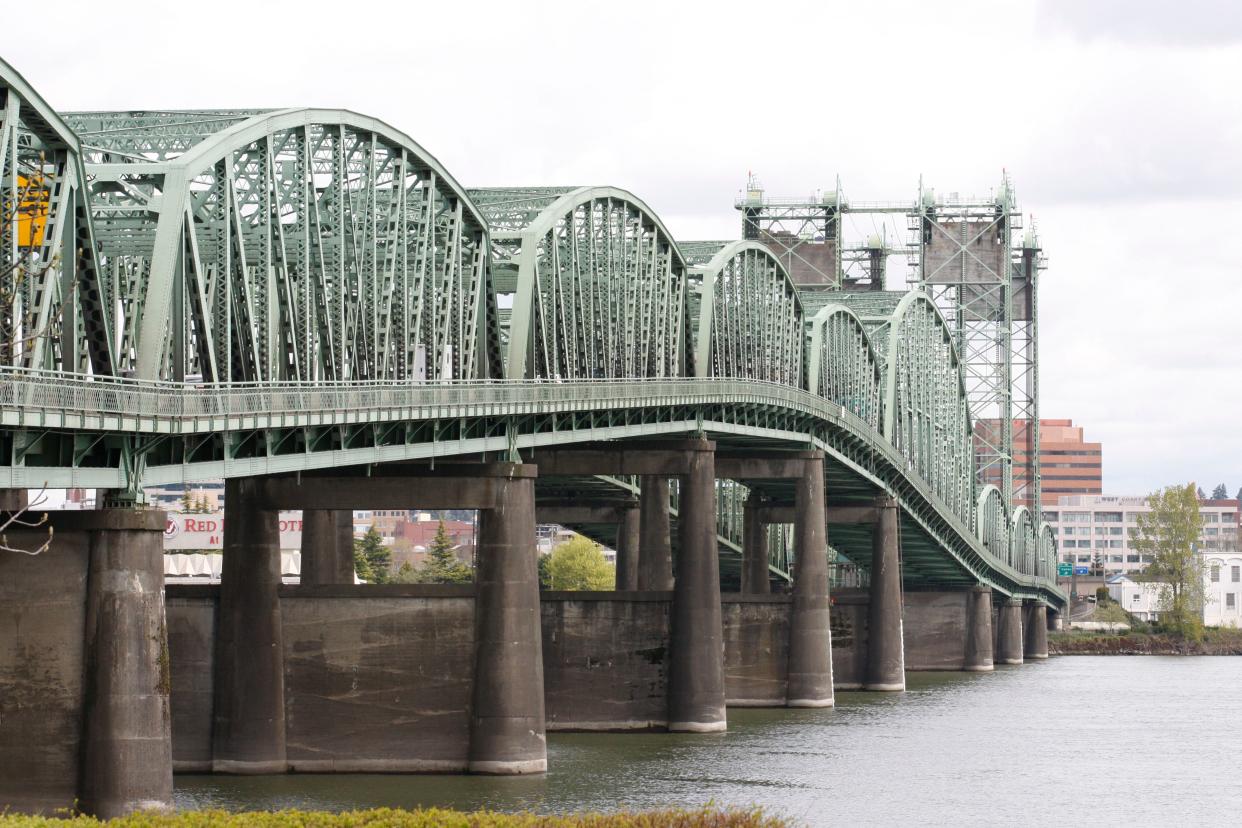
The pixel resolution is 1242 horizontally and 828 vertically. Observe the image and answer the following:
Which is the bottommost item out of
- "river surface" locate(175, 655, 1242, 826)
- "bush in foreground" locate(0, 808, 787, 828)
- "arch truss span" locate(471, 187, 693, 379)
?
"river surface" locate(175, 655, 1242, 826)

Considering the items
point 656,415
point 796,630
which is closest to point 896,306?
point 796,630

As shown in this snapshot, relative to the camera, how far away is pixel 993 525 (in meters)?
169

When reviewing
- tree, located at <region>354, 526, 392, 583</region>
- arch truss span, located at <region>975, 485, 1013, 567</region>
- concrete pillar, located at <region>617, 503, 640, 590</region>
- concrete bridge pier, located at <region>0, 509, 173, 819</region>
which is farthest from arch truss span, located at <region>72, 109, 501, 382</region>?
tree, located at <region>354, 526, 392, 583</region>

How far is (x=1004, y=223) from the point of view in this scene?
183m

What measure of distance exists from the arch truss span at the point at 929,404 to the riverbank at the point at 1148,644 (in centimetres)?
2272

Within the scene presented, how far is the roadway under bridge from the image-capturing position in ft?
148

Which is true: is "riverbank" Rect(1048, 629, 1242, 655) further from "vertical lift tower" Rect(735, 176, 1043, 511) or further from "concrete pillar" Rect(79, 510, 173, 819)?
"concrete pillar" Rect(79, 510, 173, 819)

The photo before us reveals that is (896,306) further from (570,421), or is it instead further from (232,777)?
(232,777)

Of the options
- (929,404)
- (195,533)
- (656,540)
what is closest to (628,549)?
(656,540)

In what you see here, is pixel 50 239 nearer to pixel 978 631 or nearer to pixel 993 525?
pixel 978 631

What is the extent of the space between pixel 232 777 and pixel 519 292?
18.7m

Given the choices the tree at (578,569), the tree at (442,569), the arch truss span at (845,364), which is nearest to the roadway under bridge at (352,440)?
the arch truss span at (845,364)

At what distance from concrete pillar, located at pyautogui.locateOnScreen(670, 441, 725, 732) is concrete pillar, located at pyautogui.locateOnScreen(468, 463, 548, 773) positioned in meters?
16.3

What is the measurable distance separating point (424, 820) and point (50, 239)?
14.7 meters
